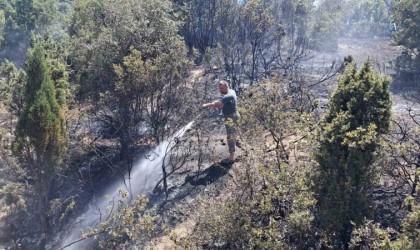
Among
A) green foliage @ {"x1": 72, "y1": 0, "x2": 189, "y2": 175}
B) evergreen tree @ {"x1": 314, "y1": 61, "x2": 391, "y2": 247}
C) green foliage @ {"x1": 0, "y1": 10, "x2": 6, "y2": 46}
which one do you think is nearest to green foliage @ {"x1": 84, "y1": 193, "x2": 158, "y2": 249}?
green foliage @ {"x1": 72, "y1": 0, "x2": 189, "y2": 175}

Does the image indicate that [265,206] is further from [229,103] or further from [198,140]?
[198,140]

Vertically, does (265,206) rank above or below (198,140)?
above

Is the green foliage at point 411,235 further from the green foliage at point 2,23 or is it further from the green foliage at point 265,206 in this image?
the green foliage at point 2,23

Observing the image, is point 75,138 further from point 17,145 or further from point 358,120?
point 358,120

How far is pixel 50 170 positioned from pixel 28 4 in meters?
23.5

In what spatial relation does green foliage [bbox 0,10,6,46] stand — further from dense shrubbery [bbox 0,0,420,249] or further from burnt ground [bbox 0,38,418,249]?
burnt ground [bbox 0,38,418,249]

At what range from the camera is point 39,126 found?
7438 millimetres

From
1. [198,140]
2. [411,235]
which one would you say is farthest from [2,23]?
[411,235]

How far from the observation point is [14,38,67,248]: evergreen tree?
7426 millimetres

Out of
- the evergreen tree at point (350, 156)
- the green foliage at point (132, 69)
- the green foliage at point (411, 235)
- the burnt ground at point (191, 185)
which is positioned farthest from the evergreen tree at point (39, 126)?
the green foliage at point (411, 235)

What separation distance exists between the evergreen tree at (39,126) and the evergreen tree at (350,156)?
15.9ft

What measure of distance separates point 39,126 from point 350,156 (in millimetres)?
5342

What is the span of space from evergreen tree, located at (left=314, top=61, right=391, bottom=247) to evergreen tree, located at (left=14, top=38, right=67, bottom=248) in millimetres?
4859

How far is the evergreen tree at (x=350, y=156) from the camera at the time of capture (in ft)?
17.2
